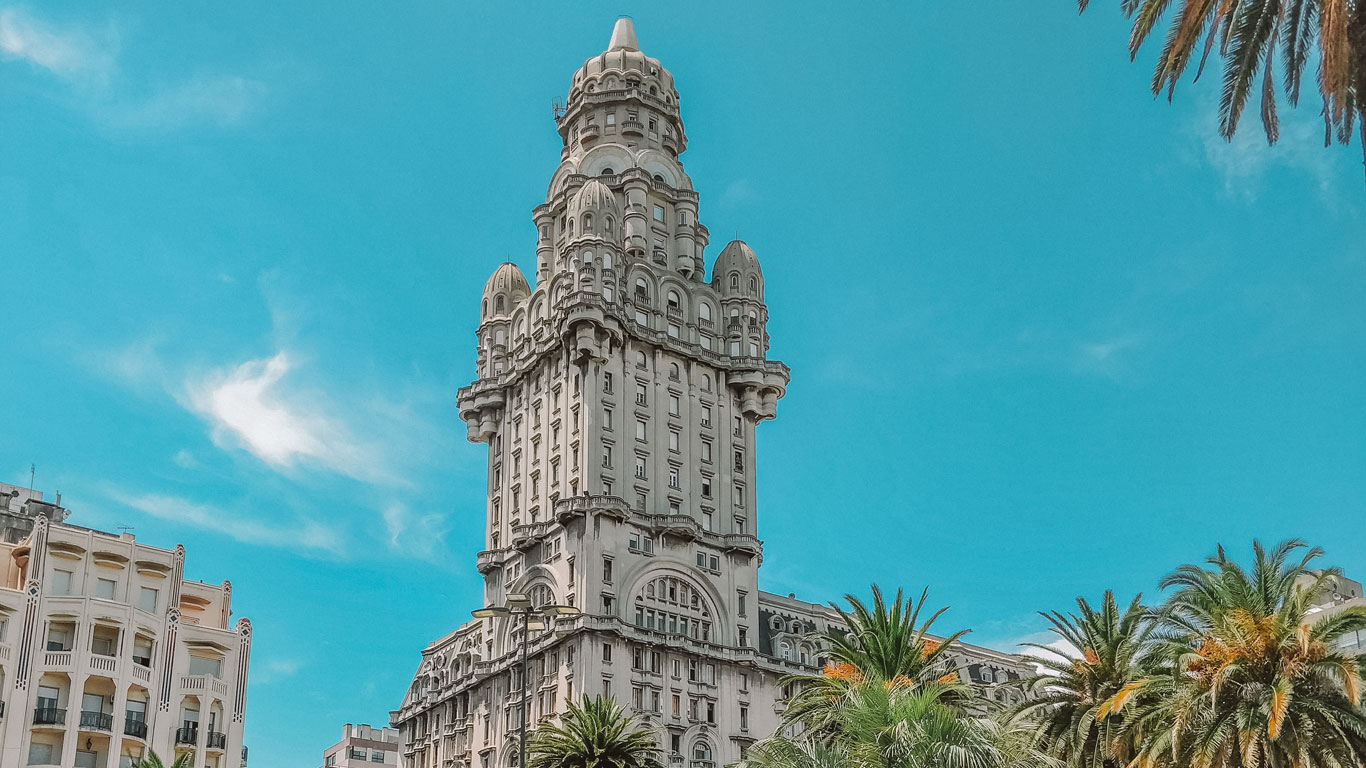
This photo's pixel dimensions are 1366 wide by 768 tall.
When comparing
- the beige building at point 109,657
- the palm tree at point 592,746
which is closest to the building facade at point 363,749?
the beige building at point 109,657

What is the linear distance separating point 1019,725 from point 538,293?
2573 inches

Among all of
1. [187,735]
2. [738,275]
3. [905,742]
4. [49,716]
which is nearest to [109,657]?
[49,716]

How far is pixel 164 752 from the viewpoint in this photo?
226ft

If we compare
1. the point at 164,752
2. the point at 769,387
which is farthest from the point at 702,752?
the point at 164,752

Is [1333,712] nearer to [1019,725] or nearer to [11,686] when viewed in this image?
[1019,725]

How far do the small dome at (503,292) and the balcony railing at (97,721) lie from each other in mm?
49932

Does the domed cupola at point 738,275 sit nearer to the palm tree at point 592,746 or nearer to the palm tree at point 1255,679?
the palm tree at point 592,746

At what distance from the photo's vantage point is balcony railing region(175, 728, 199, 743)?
230 feet

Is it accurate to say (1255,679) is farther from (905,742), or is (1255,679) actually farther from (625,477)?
(625,477)

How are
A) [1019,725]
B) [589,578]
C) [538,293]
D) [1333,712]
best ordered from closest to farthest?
[1333,712], [1019,725], [589,578], [538,293]

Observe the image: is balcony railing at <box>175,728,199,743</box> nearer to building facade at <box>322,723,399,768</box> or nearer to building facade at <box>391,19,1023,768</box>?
building facade at <box>391,19,1023,768</box>

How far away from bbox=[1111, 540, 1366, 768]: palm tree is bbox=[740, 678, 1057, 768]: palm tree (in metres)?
6.65

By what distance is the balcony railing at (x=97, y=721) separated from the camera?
67125mm

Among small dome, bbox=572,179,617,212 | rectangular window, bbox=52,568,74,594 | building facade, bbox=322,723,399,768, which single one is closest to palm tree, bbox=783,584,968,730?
rectangular window, bbox=52,568,74,594
